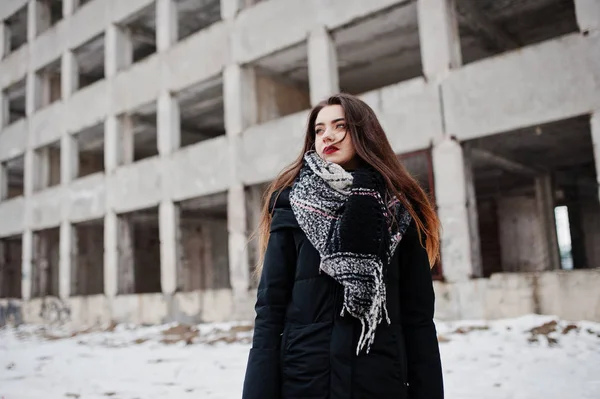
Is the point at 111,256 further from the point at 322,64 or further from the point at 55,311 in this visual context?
the point at 322,64

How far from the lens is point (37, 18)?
62.3ft

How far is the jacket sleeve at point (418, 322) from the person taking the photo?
188 cm

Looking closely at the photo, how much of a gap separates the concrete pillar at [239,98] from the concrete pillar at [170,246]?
102 inches

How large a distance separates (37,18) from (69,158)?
5.55 metres

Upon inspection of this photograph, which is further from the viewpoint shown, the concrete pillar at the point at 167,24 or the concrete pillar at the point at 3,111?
the concrete pillar at the point at 3,111

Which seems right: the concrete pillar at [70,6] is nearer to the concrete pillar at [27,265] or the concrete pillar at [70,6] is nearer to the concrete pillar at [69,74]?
the concrete pillar at [69,74]

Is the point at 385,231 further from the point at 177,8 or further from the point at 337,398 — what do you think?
the point at 177,8

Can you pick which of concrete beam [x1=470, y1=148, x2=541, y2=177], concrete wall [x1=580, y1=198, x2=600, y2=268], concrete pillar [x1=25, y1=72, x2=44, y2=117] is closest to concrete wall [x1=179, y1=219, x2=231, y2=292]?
concrete pillar [x1=25, y1=72, x2=44, y2=117]

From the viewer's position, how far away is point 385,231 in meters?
1.88

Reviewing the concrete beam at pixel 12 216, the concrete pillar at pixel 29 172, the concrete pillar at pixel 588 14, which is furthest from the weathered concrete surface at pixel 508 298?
the concrete beam at pixel 12 216

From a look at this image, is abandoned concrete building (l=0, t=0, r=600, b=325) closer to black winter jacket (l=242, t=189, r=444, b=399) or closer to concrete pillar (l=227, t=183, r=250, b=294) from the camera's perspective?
concrete pillar (l=227, t=183, r=250, b=294)

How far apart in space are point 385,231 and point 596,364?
4.78m

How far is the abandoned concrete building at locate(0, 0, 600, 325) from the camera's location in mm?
8822

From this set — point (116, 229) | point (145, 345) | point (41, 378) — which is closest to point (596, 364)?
point (41, 378)
